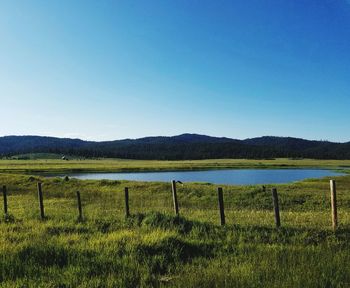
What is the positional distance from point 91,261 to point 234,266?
3.65 metres

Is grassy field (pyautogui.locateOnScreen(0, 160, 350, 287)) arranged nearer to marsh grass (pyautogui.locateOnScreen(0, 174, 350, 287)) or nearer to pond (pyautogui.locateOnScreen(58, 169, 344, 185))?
marsh grass (pyautogui.locateOnScreen(0, 174, 350, 287))

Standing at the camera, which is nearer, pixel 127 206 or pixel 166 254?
pixel 166 254

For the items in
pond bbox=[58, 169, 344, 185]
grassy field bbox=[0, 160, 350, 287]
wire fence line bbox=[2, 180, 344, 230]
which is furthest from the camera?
pond bbox=[58, 169, 344, 185]

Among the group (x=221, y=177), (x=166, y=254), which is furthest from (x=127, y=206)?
(x=221, y=177)

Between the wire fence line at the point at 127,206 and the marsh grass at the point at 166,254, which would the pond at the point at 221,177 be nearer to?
the wire fence line at the point at 127,206


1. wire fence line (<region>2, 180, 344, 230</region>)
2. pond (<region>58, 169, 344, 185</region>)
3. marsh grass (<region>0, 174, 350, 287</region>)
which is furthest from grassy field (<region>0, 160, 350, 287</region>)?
pond (<region>58, 169, 344, 185</region>)

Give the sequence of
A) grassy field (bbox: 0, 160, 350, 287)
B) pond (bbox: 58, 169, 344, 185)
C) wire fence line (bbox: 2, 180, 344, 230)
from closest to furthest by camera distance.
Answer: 1. grassy field (bbox: 0, 160, 350, 287)
2. wire fence line (bbox: 2, 180, 344, 230)
3. pond (bbox: 58, 169, 344, 185)

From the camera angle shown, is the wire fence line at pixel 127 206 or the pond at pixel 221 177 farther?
the pond at pixel 221 177

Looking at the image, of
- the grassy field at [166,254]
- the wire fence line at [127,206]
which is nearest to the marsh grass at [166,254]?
the grassy field at [166,254]

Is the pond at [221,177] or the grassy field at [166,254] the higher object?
the grassy field at [166,254]

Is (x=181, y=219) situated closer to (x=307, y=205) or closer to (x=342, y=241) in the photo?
(x=342, y=241)

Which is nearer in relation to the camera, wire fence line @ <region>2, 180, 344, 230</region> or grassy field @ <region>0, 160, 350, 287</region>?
grassy field @ <region>0, 160, 350, 287</region>

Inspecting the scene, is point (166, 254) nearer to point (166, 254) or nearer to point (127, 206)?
point (166, 254)

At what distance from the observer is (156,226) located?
16.4 meters
